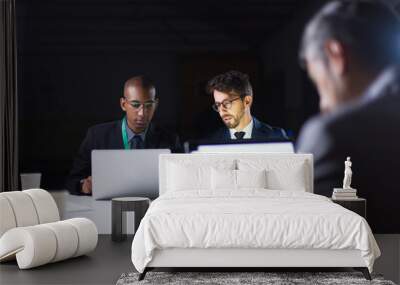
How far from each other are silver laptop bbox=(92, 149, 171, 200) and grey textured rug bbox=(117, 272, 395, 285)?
1254mm

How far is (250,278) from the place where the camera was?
505 cm

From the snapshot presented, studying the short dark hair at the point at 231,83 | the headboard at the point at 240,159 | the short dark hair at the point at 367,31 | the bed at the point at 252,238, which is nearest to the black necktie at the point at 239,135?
the short dark hair at the point at 231,83

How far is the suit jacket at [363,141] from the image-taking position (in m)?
7.77

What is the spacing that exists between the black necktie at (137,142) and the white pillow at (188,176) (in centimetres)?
104

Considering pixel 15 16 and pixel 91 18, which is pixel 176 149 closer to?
pixel 91 18

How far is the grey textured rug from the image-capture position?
16.2ft

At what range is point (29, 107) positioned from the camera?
313 inches

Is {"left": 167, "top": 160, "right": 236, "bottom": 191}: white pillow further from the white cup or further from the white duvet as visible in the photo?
the white cup

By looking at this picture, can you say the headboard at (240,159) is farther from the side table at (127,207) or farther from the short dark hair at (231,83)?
the short dark hair at (231,83)

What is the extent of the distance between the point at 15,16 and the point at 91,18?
0.87m

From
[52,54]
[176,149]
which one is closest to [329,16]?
[176,149]

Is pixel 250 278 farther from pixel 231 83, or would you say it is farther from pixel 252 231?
pixel 231 83

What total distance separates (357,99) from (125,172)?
9.83 feet

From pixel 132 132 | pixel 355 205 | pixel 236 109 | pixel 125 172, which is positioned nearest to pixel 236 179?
pixel 125 172
